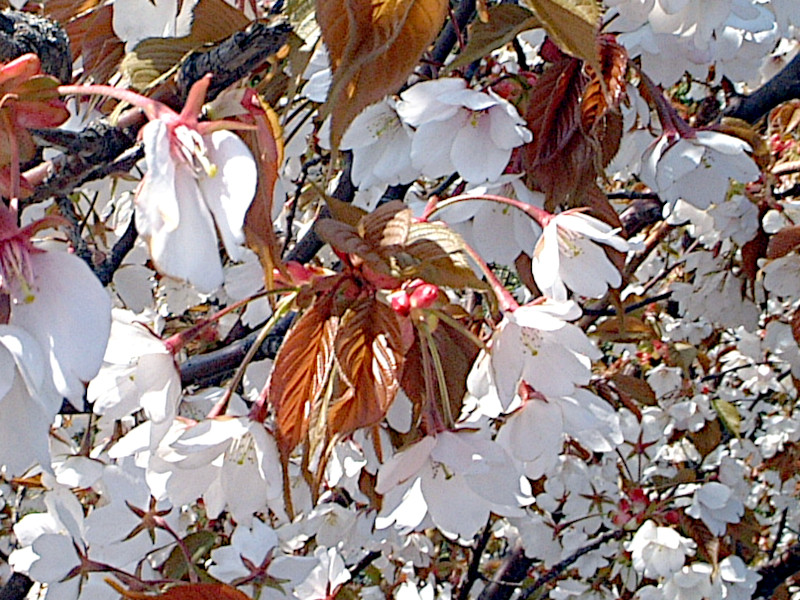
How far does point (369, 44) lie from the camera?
51cm


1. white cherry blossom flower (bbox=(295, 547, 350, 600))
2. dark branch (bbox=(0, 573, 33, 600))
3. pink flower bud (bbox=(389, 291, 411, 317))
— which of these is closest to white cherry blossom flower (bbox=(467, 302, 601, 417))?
pink flower bud (bbox=(389, 291, 411, 317))

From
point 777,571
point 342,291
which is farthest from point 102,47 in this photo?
point 777,571

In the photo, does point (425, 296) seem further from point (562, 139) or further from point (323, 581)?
point (323, 581)

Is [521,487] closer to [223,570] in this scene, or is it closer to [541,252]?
[541,252]

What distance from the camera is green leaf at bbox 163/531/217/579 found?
1229 millimetres

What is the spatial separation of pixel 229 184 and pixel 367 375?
27 centimetres

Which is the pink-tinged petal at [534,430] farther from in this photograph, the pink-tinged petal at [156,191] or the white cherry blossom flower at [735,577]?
the white cherry blossom flower at [735,577]

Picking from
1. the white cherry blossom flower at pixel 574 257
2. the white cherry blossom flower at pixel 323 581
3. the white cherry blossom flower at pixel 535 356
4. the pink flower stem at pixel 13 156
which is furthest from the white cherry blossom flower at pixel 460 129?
the white cherry blossom flower at pixel 323 581

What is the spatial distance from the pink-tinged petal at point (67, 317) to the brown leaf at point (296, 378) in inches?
11.2

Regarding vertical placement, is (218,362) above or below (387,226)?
below

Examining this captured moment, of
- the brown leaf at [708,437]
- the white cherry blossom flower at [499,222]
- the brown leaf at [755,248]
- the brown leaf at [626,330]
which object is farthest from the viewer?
the brown leaf at [708,437]

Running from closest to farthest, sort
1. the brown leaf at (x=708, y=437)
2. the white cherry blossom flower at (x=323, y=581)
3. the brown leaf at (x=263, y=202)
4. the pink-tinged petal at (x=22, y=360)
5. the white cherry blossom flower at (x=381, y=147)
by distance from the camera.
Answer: the pink-tinged petal at (x=22, y=360)
the brown leaf at (x=263, y=202)
the white cherry blossom flower at (x=381, y=147)
the white cherry blossom flower at (x=323, y=581)
the brown leaf at (x=708, y=437)

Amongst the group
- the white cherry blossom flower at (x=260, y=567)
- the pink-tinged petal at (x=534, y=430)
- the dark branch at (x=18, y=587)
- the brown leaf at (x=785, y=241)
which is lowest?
the dark branch at (x=18, y=587)

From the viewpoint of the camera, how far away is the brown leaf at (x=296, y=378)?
30.2 inches
